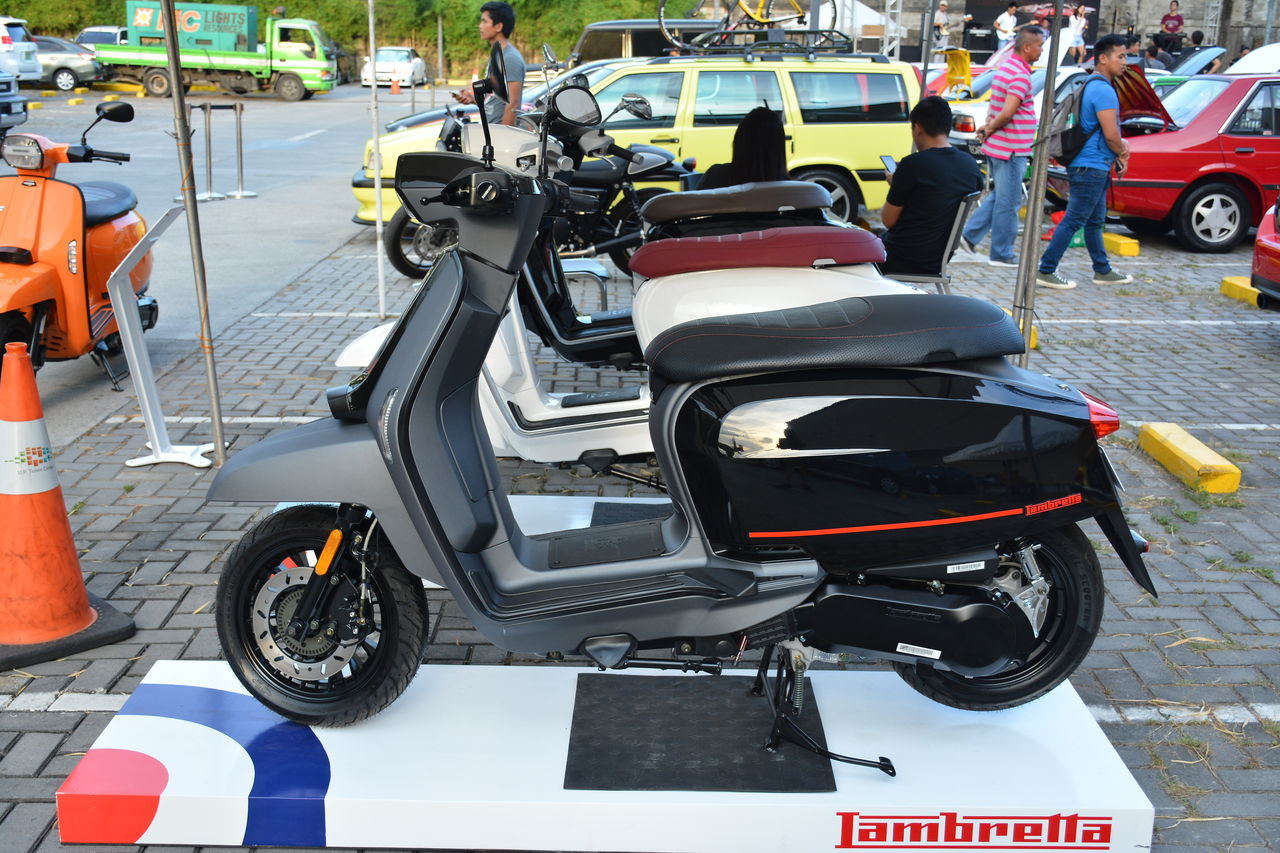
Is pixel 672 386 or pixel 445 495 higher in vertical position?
pixel 672 386

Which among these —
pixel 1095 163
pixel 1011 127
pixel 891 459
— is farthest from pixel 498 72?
pixel 1011 127

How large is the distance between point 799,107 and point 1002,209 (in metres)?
2.15

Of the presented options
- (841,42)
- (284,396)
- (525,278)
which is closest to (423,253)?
(284,396)

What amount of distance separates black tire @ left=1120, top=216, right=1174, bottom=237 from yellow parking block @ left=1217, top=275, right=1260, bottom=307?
91.4 inches

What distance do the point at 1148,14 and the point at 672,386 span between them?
43883 millimetres

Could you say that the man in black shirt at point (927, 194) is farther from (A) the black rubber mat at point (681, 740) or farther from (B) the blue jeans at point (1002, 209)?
(A) the black rubber mat at point (681, 740)

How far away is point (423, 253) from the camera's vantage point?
29.9 ft

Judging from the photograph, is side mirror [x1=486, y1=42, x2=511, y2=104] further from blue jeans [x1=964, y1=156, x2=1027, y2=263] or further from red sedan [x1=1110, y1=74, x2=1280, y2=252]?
red sedan [x1=1110, y1=74, x2=1280, y2=252]

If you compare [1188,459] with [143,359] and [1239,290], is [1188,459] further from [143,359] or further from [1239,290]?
[143,359]

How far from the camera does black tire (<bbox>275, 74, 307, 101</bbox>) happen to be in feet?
104

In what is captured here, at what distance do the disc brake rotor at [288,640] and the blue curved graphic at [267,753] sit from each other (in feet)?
0.59

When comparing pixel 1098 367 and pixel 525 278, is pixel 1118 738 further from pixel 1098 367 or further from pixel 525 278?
pixel 1098 367

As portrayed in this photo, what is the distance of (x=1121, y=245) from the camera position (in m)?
10.9

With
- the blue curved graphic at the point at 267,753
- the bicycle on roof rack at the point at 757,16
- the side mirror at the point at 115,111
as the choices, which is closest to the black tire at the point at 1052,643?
the blue curved graphic at the point at 267,753
